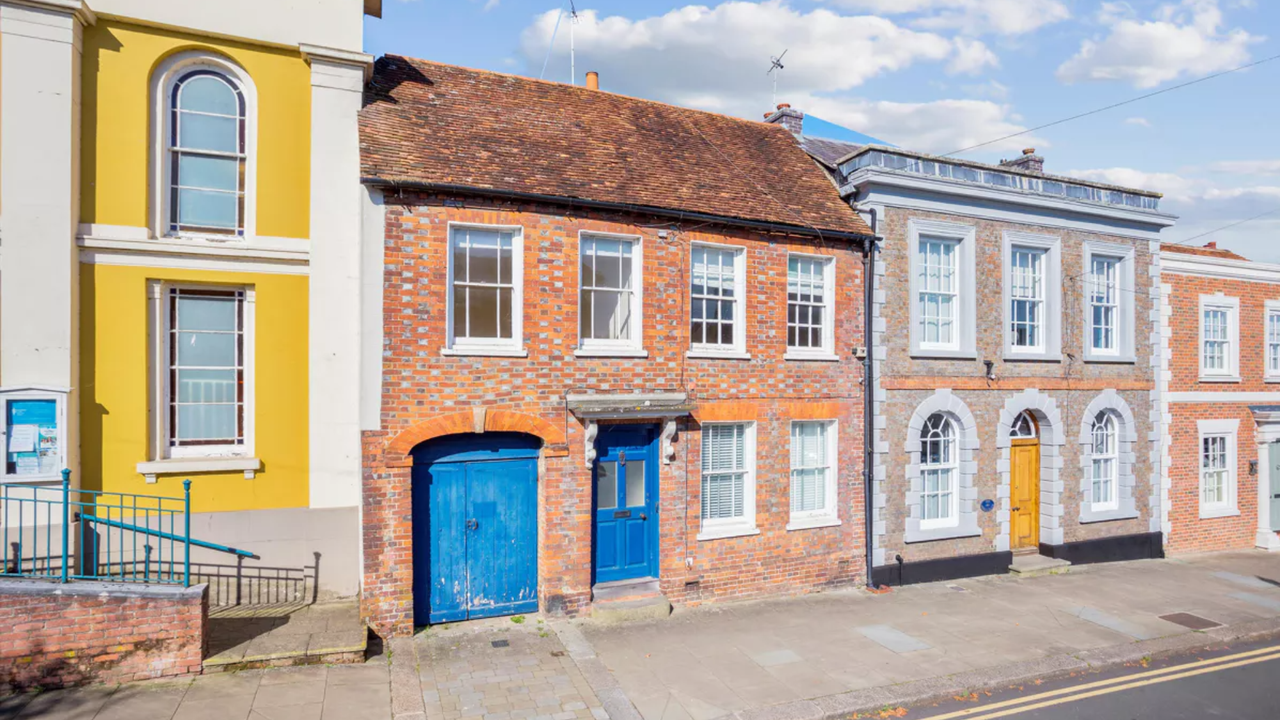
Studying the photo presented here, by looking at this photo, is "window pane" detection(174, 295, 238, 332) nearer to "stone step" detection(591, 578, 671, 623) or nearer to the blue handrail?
the blue handrail

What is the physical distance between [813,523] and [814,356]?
9.11 feet

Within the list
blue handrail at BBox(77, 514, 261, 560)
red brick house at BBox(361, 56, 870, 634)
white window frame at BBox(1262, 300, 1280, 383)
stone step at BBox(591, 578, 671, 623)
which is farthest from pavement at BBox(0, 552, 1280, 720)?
white window frame at BBox(1262, 300, 1280, 383)

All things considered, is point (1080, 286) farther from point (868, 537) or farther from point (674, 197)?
point (674, 197)

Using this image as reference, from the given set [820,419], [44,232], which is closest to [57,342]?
[44,232]

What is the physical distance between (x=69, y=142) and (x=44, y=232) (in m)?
1.16

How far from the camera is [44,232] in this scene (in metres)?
8.86

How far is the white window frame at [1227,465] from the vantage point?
51.7 feet

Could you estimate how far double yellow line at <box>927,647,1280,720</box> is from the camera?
26.1 feet

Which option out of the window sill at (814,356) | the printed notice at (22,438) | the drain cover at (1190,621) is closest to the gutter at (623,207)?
the window sill at (814,356)

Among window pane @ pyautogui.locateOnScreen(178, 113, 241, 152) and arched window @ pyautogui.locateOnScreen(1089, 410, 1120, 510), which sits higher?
window pane @ pyautogui.locateOnScreen(178, 113, 241, 152)

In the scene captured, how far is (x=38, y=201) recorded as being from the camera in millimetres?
8844

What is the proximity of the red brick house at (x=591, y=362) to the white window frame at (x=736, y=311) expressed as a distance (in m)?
0.04

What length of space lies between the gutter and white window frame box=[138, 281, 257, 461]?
2766mm

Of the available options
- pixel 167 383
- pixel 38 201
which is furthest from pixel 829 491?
pixel 38 201
